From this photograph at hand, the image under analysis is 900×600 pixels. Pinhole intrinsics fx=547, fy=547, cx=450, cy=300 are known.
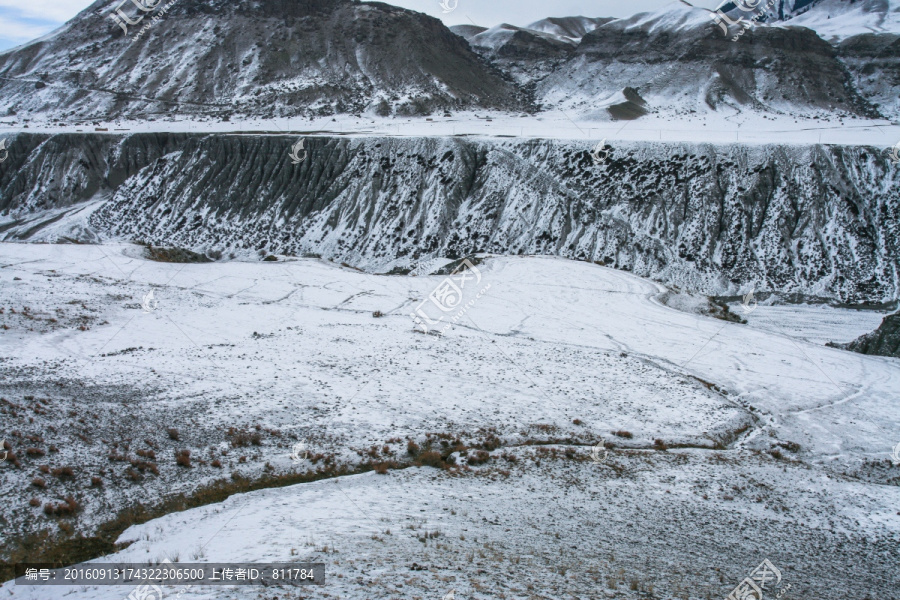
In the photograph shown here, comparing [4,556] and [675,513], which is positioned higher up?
[4,556]

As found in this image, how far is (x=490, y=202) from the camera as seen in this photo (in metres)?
50.6

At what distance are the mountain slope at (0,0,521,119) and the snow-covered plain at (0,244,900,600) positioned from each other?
191ft

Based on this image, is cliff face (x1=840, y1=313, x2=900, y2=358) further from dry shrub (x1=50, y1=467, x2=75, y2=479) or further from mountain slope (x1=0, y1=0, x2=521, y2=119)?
mountain slope (x1=0, y1=0, x2=521, y2=119)

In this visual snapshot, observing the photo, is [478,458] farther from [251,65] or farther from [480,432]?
[251,65]

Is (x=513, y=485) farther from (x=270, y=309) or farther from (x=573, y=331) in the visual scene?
(x=270, y=309)

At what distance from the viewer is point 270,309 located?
29500 millimetres

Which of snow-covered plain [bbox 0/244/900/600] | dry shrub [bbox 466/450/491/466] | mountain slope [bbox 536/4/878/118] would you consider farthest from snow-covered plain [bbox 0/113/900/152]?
dry shrub [bbox 466/450/491/466]

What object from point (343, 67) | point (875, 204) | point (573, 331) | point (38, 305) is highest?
point (343, 67)

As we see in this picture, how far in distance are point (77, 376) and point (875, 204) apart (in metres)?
51.8

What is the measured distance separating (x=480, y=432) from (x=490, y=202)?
3627cm

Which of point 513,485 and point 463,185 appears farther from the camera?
point 463,185

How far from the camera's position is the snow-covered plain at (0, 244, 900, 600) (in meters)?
10.2

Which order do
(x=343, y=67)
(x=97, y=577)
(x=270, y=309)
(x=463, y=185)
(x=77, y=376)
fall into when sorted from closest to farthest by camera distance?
(x=97, y=577), (x=77, y=376), (x=270, y=309), (x=463, y=185), (x=343, y=67)

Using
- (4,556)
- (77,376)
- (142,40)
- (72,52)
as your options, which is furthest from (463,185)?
(72,52)
